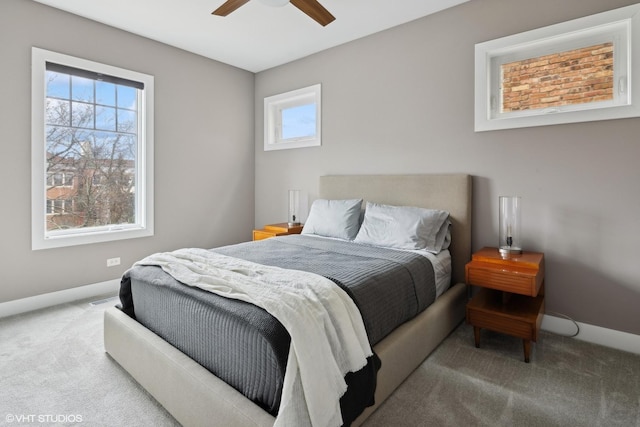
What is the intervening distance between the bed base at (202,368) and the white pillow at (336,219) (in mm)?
1106

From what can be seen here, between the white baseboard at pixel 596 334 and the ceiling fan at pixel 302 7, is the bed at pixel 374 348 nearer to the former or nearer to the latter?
the white baseboard at pixel 596 334

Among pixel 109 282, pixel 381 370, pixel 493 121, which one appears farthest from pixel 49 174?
pixel 493 121

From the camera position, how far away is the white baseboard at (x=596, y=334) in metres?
2.43

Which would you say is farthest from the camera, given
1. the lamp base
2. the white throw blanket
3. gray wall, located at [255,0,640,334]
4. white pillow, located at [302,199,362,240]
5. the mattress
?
white pillow, located at [302,199,362,240]

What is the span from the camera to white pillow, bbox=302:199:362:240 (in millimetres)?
3355

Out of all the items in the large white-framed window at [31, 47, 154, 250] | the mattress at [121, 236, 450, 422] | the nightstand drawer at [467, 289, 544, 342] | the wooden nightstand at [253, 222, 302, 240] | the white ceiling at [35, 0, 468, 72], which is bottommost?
the nightstand drawer at [467, 289, 544, 342]

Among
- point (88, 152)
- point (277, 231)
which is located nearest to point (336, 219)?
point (277, 231)

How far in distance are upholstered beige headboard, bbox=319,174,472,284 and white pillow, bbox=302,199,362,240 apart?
0.76 feet

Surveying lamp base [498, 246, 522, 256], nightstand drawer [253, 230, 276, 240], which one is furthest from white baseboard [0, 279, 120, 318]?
lamp base [498, 246, 522, 256]

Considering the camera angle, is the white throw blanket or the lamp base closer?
the white throw blanket

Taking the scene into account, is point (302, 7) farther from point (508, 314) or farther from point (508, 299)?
point (508, 299)

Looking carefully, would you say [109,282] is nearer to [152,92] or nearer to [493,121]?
[152,92]
